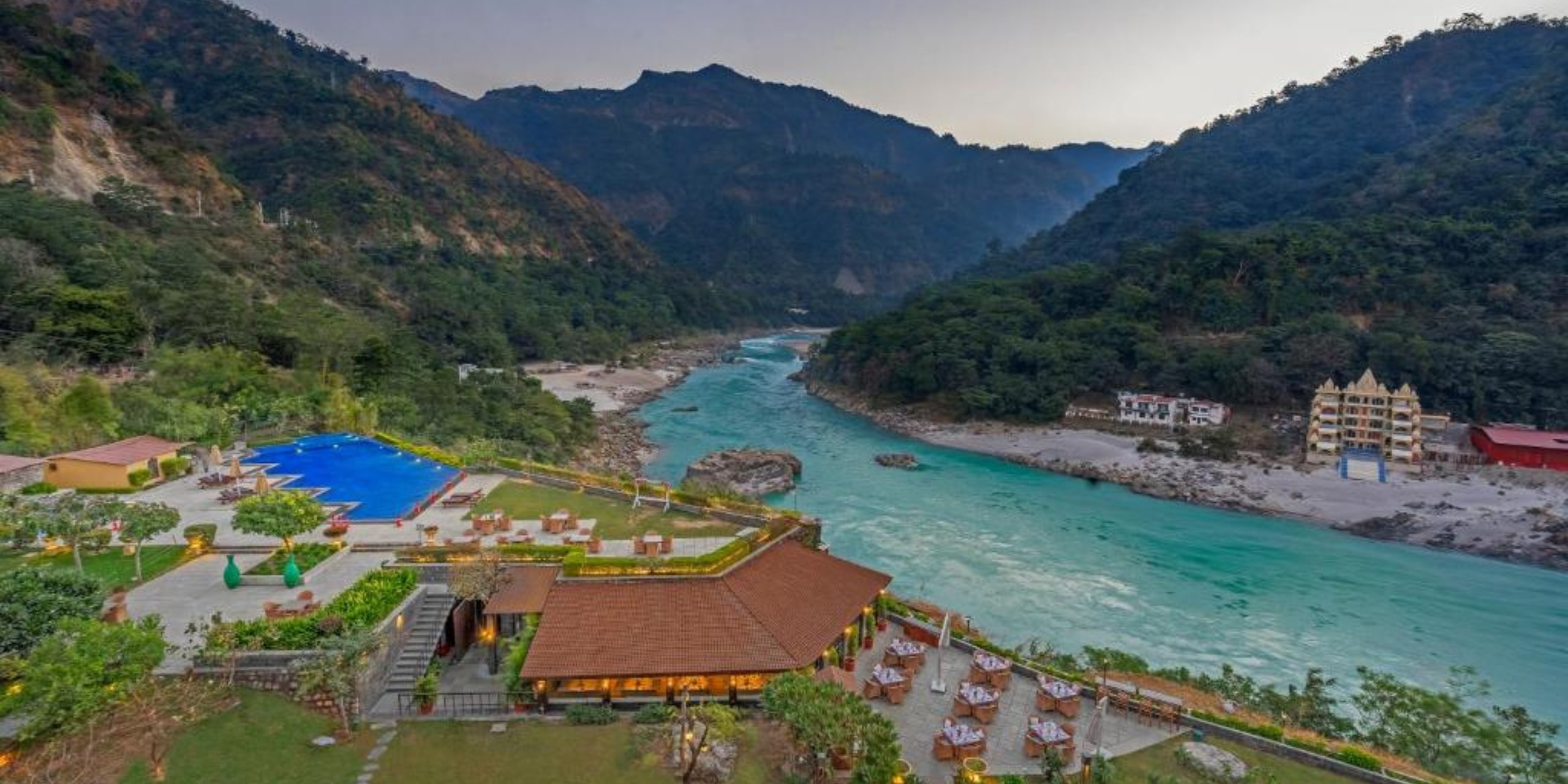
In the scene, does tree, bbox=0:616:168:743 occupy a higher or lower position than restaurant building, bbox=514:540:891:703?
higher

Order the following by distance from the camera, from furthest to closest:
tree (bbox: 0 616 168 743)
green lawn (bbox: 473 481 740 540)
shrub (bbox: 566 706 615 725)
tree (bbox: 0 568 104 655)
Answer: green lawn (bbox: 473 481 740 540) < shrub (bbox: 566 706 615 725) < tree (bbox: 0 568 104 655) < tree (bbox: 0 616 168 743)

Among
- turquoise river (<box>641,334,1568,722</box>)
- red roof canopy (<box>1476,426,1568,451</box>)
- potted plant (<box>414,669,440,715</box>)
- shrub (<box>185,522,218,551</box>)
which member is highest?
shrub (<box>185,522,218,551</box>)

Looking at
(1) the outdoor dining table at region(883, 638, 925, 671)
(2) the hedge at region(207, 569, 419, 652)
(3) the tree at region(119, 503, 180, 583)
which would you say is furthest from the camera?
(1) the outdoor dining table at region(883, 638, 925, 671)

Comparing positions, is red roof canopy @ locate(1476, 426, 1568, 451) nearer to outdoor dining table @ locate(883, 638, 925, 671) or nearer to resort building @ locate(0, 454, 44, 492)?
outdoor dining table @ locate(883, 638, 925, 671)

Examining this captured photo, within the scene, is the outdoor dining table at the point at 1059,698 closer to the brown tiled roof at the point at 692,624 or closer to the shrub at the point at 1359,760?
the brown tiled roof at the point at 692,624

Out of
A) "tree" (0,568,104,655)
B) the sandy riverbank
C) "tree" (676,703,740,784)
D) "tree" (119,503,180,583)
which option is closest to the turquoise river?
the sandy riverbank

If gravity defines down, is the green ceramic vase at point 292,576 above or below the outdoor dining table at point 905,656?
above

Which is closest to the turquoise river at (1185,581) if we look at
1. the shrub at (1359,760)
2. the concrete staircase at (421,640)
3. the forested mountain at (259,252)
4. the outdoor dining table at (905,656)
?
the outdoor dining table at (905,656)
